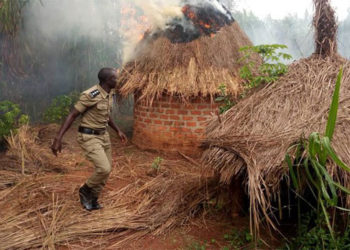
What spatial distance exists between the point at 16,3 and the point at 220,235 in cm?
646

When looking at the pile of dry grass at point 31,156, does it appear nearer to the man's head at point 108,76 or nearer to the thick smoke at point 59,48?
the man's head at point 108,76

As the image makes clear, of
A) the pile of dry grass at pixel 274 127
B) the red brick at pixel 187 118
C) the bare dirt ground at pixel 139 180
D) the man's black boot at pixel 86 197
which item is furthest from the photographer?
the red brick at pixel 187 118

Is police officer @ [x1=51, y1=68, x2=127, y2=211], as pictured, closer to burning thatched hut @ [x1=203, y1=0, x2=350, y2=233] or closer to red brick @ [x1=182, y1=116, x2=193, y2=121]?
burning thatched hut @ [x1=203, y1=0, x2=350, y2=233]

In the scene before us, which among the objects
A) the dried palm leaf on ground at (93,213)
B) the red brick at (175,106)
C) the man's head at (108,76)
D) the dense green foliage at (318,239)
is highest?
the man's head at (108,76)

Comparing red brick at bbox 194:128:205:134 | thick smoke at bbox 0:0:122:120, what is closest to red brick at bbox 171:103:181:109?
red brick at bbox 194:128:205:134

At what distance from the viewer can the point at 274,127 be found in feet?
10.6

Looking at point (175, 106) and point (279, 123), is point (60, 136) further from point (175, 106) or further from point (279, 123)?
point (175, 106)

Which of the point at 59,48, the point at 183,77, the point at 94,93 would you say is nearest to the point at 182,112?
the point at 183,77

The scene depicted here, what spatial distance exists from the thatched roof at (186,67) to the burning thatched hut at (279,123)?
2.04m

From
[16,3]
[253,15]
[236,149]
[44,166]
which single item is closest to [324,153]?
[236,149]

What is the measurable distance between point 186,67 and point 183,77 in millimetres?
257

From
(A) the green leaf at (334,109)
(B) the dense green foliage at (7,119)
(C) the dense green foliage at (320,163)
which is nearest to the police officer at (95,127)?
(C) the dense green foliage at (320,163)

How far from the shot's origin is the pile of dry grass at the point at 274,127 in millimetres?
2855

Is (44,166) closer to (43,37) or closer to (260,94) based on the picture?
(260,94)
